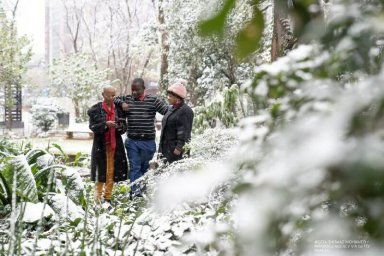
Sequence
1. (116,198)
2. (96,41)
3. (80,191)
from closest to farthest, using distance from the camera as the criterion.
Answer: (80,191) → (116,198) → (96,41)

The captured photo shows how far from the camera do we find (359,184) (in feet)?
1.32

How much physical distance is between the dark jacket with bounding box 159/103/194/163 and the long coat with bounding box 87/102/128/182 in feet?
1.96

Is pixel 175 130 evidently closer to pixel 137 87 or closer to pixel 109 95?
pixel 137 87

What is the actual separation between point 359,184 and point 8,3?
2563 centimetres

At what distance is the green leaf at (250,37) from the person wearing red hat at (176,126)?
455cm

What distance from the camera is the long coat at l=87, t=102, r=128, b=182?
584 cm

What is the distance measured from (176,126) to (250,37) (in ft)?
15.4

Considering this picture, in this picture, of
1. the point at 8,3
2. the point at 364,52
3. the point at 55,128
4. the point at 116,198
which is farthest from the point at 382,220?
the point at 8,3

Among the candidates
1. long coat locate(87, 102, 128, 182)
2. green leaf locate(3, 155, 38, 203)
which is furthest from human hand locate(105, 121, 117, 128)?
green leaf locate(3, 155, 38, 203)

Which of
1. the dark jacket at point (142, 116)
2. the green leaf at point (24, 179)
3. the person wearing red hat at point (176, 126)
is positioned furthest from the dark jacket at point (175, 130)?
the green leaf at point (24, 179)

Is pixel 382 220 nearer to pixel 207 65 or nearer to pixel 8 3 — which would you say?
pixel 207 65

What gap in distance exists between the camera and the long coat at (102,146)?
584 centimetres

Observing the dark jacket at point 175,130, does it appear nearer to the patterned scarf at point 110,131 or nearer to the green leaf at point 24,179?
the patterned scarf at point 110,131

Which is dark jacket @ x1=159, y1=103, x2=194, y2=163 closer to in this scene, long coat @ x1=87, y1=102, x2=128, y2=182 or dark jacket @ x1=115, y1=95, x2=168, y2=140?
dark jacket @ x1=115, y1=95, x2=168, y2=140
